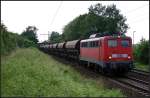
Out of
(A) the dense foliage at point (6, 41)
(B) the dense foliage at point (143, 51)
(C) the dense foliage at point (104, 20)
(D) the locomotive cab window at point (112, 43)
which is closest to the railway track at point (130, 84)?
(D) the locomotive cab window at point (112, 43)

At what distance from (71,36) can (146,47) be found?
4413cm

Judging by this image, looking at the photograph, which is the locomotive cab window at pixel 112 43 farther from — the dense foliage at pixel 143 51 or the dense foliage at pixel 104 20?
the dense foliage at pixel 104 20

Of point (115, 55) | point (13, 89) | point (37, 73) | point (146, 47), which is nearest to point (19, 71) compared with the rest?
point (37, 73)

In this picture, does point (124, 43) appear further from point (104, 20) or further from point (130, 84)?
point (104, 20)

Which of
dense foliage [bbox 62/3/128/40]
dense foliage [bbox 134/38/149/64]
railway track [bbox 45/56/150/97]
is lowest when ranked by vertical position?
railway track [bbox 45/56/150/97]

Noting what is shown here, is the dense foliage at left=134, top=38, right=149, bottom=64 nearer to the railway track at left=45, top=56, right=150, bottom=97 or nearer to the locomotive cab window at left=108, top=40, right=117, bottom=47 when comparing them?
the railway track at left=45, top=56, right=150, bottom=97

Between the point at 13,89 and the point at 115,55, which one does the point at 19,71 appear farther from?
the point at 115,55

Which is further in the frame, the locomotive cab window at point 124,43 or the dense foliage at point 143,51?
the dense foliage at point 143,51

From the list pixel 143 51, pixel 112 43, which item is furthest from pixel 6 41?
pixel 143 51

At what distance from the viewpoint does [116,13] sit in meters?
67.5

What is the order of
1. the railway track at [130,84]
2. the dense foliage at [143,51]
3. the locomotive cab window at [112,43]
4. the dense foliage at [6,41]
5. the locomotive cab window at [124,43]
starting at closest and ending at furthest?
the railway track at [130,84] → the dense foliage at [6,41] → the locomotive cab window at [112,43] → the locomotive cab window at [124,43] → the dense foliage at [143,51]

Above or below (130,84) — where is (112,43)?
above

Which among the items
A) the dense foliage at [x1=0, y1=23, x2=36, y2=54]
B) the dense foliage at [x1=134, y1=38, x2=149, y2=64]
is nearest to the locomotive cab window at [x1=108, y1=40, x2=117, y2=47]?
the dense foliage at [x1=0, y1=23, x2=36, y2=54]

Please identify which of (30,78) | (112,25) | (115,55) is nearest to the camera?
(30,78)
